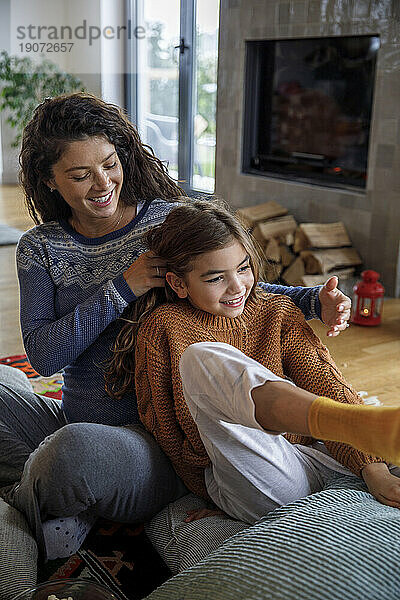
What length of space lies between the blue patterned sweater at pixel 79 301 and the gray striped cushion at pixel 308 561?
0.46 meters

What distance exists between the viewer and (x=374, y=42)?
11.4 ft

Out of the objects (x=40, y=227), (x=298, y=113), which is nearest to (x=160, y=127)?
(x=298, y=113)

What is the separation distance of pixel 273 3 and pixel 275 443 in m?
3.35

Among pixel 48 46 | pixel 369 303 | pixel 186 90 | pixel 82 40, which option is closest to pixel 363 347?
pixel 369 303

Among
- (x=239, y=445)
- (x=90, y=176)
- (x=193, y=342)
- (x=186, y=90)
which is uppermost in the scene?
(x=186, y=90)

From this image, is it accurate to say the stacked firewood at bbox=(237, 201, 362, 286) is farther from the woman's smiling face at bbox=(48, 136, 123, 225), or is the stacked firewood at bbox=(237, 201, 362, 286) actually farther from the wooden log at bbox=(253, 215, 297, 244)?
the woman's smiling face at bbox=(48, 136, 123, 225)

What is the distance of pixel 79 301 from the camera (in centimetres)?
146

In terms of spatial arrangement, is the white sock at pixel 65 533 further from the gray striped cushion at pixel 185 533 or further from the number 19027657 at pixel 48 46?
the number 19027657 at pixel 48 46

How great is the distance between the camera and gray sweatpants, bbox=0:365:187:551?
3.89 feet

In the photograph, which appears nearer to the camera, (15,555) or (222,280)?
(15,555)

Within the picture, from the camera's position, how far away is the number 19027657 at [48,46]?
608 cm

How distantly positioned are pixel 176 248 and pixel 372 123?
2.49m

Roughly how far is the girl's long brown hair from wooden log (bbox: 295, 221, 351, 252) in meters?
2.18

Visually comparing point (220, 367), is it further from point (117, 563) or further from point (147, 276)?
point (117, 563)
